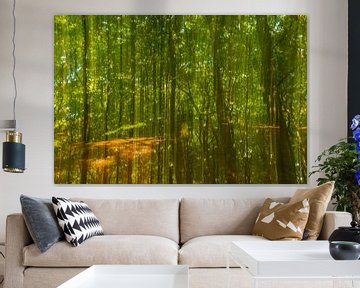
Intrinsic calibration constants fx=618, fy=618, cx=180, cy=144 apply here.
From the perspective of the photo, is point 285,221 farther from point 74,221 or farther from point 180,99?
point 180,99

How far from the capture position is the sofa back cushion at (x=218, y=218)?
4.56 metres

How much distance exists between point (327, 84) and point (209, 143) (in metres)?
1.14

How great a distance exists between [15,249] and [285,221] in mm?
1771

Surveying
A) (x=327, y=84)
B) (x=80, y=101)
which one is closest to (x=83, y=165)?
(x=80, y=101)

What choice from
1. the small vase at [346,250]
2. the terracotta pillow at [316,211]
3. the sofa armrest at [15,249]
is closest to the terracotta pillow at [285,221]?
the terracotta pillow at [316,211]

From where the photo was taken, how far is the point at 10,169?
4355mm

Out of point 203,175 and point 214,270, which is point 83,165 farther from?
point 214,270

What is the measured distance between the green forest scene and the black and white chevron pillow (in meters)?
1.07

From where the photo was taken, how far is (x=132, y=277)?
3.00m

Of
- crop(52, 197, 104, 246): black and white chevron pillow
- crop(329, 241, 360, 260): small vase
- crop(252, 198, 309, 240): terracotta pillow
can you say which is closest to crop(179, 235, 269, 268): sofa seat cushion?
crop(252, 198, 309, 240): terracotta pillow

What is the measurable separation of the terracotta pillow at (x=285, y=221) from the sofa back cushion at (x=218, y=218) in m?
0.24

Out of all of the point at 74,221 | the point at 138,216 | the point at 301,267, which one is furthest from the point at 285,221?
the point at 301,267

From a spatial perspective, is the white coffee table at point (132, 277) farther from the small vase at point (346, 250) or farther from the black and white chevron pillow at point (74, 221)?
the black and white chevron pillow at point (74, 221)

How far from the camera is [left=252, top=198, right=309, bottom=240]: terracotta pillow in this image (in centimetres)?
407
